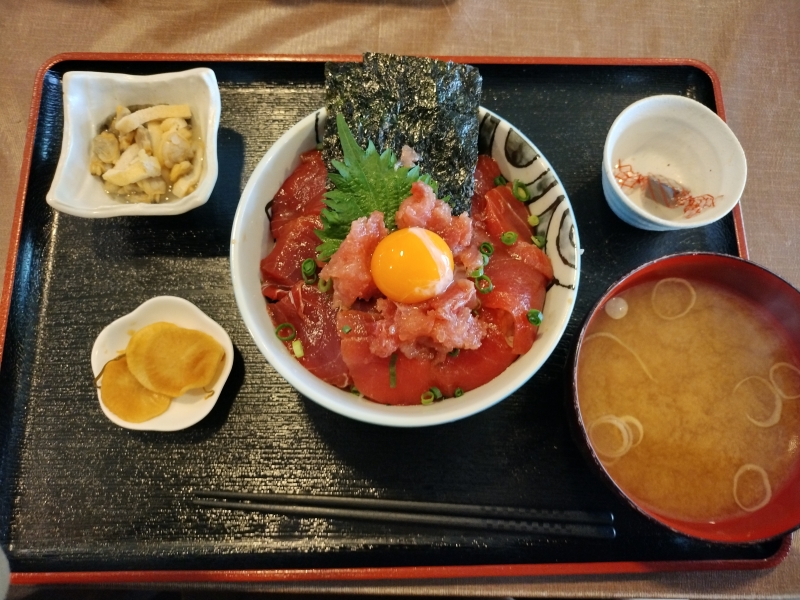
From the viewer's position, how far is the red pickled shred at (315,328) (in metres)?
1.71

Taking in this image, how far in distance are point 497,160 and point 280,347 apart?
42.0 inches

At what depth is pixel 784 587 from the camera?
1933 mm

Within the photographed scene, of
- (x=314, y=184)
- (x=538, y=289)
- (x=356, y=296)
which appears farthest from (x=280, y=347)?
(x=538, y=289)

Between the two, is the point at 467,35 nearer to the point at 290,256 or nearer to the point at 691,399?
the point at 290,256

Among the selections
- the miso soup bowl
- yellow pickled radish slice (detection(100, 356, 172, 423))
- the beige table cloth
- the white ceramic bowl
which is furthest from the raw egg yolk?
the beige table cloth

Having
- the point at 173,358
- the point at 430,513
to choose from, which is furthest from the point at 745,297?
the point at 173,358

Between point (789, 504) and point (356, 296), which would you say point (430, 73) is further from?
point (789, 504)

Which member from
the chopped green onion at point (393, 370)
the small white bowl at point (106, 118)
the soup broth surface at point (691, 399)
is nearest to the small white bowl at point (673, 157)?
the soup broth surface at point (691, 399)

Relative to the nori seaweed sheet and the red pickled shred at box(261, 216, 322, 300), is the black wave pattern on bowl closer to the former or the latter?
the nori seaweed sheet

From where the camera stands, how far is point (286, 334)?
1.74m

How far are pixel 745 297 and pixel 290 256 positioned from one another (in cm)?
170

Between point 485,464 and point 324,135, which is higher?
point 324,135

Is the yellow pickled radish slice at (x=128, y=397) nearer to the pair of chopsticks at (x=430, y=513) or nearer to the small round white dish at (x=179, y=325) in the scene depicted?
the small round white dish at (x=179, y=325)

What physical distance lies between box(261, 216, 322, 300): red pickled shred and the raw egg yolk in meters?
0.31
